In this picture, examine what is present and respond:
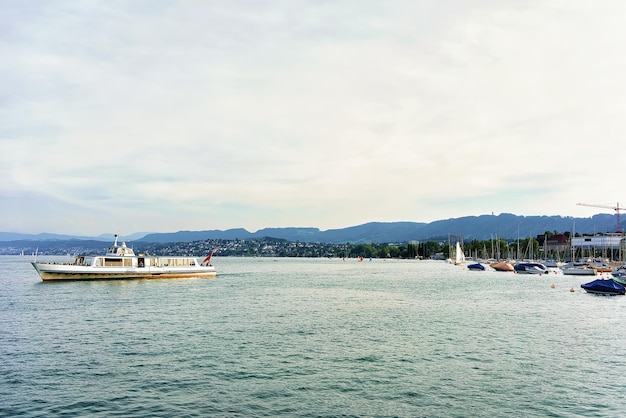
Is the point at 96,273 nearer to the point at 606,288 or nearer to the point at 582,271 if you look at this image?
the point at 606,288

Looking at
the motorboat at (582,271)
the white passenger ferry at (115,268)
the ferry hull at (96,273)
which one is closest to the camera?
the ferry hull at (96,273)

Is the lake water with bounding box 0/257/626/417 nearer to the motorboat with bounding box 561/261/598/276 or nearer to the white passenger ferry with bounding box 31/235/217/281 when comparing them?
the white passenger ferry with bounding box 31/235/217/281

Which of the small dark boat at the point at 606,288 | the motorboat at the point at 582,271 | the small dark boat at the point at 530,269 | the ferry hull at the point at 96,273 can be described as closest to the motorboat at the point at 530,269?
the small dark boat at the point at 530,269

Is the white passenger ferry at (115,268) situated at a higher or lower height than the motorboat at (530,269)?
higher

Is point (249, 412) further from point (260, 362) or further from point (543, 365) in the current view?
point (543, 365)

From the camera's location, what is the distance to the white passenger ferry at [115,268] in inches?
4252

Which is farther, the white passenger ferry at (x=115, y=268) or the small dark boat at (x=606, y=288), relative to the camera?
the white passenger ferry at (x=115, y=268)

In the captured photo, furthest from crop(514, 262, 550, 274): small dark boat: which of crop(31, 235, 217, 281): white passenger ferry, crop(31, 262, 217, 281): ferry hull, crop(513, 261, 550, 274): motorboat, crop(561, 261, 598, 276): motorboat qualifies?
crop(31, 262, 217, 281): ferry hull

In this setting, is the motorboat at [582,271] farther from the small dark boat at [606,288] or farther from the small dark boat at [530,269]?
the small dark boat at [606,288]

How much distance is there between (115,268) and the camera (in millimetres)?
112500

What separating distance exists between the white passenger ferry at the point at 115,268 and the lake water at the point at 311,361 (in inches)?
1784

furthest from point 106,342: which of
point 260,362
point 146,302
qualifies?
point 146,302

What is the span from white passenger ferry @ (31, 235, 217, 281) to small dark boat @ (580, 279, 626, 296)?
93.6 meters

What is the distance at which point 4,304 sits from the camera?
7081cm
